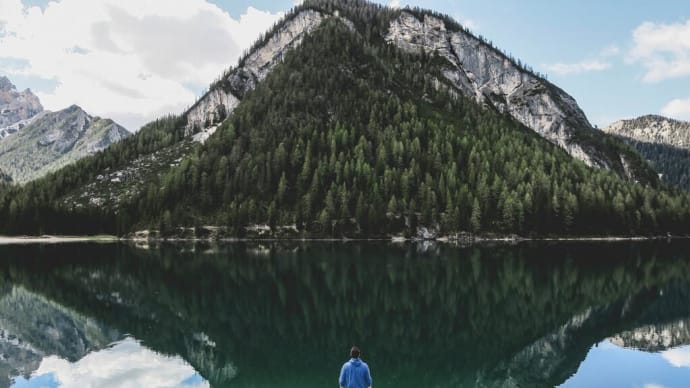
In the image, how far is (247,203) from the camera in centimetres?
16112

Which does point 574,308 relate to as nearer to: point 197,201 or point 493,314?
point 493,314

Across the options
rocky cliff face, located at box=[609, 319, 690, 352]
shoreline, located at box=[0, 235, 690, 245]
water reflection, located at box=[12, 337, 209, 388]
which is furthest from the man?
shoreline, located at box=[0, 235, 690, 245]

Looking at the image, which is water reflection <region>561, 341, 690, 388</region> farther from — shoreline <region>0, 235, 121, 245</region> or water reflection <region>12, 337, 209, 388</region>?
shoreline <region>0, 235, 121, 245</region>

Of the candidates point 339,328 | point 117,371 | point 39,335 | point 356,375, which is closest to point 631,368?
point 339,328

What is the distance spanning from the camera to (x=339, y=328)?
34.6m

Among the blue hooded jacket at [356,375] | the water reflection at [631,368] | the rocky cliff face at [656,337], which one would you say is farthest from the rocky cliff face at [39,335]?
the rocky cliff face at [656,337]

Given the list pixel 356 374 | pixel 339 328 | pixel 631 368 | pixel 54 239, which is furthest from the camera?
pixel 54 239

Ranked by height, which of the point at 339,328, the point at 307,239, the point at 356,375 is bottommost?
the point at 339,328

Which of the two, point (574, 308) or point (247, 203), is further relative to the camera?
point (247, 203)

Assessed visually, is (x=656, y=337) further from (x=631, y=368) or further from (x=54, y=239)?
(x=54, y=239)

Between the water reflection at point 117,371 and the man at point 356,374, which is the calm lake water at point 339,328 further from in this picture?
the man at point 356,374

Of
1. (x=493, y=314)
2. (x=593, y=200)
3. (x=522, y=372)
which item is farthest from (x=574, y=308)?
(x=593, y=200)

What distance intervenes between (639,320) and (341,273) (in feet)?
115

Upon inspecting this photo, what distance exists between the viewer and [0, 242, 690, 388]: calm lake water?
25719 millimetres
